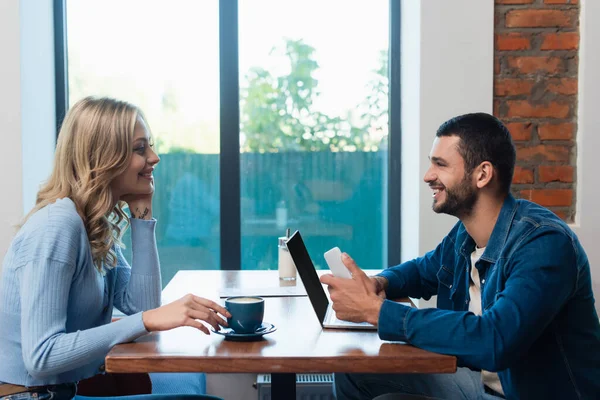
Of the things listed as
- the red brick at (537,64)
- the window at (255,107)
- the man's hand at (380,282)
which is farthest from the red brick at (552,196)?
the man's hand at (380,282)

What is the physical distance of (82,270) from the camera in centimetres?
146

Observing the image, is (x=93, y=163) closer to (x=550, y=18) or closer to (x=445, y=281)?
(x=445, y=281)

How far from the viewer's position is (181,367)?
1.23 meters

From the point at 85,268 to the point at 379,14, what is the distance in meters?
1.95

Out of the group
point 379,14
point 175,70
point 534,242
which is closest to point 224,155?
point 175,70

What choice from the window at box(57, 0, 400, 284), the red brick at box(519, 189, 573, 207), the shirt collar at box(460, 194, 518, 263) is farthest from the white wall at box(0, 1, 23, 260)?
the red brick at box(519, 189, 573, 207)

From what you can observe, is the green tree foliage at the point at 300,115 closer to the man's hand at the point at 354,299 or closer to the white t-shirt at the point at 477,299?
the white t-shirt at the point at 477,299

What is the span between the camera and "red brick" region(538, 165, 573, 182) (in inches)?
100

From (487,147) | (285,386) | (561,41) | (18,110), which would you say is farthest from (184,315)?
(561,41)

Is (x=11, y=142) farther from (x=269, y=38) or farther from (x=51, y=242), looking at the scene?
(x=51, y=242)

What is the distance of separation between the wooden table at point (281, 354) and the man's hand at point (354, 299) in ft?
0.15

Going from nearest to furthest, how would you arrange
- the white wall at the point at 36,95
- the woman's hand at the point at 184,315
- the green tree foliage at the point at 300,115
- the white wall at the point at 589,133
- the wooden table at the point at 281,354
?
the wooden table at the point at 281,354, the woman's hand at the point at 184,315, the white wall at the point at 589,133, the white wall at the point at 36,95, the green tree foliage at the point at 300,115

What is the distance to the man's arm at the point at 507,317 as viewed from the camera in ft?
4.18

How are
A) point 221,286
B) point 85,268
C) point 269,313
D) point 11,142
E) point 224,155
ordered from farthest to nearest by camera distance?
point 224,155 → point 11,142 → point 221,286 → point 269,313 → point 85,268
